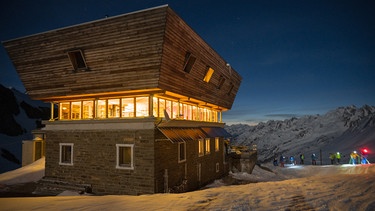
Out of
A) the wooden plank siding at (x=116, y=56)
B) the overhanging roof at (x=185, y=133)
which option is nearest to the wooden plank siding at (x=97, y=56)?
the wooden plank siding at (x=116, y=56)

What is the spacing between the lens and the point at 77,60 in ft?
53.5

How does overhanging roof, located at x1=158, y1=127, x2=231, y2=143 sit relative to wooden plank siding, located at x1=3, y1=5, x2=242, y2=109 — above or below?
below

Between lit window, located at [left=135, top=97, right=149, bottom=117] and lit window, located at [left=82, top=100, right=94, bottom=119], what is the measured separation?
12.0 feet

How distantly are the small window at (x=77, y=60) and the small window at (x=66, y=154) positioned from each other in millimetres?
5267

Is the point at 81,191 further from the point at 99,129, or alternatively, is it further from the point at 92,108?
the point at 92,108

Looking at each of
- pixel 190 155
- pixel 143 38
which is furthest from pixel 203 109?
pixel 143 38

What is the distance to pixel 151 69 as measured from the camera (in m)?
14.1

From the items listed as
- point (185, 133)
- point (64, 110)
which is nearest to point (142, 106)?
point (185, 133)

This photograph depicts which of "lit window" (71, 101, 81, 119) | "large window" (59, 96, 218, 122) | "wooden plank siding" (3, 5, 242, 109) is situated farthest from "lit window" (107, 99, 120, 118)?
"lit window" (71, 101, 81, 119)

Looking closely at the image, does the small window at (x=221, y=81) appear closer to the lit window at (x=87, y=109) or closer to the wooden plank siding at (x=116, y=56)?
the wooden plank siding at (x=116, y=56)

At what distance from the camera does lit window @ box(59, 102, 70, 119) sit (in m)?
18.5

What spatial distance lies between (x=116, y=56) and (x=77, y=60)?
3.25 meters

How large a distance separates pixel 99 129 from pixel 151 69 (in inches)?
216

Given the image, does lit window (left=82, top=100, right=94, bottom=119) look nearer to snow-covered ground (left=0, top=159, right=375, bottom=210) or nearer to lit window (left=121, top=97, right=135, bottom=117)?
lit window (left=121, top=97, right=135, bottom=117)
